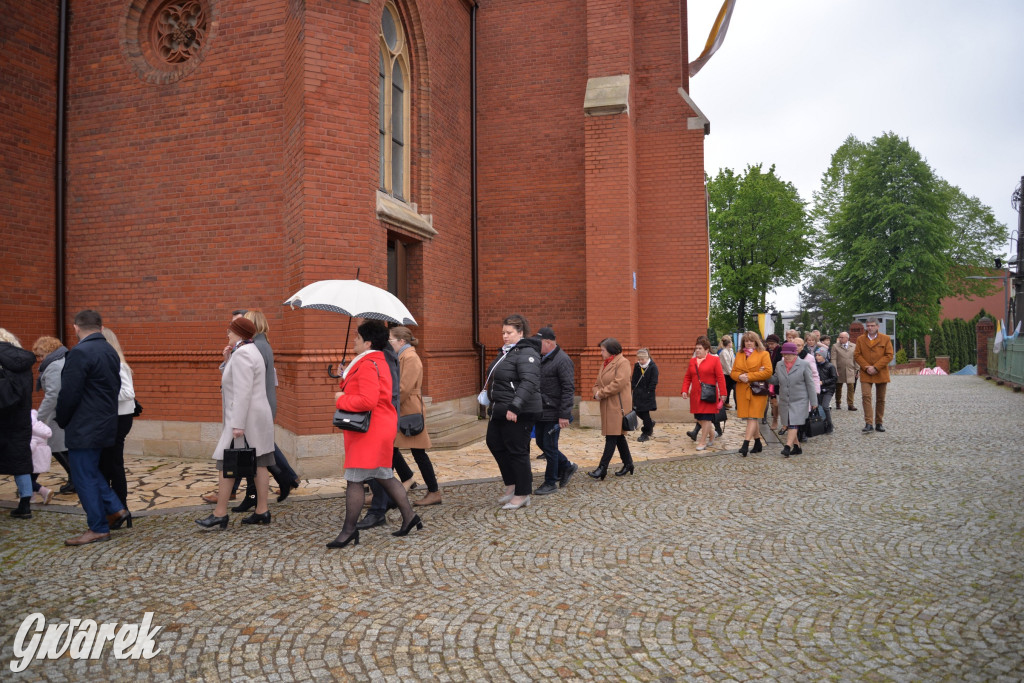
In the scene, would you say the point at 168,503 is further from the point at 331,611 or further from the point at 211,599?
the point at 331,611

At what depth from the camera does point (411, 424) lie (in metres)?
6.00

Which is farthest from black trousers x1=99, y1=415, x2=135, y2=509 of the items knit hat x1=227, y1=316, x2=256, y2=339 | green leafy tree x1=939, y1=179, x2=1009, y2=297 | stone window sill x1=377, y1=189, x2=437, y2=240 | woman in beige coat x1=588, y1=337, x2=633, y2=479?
green leafy tree x1=939, y1=179, x2=1009, y2=297

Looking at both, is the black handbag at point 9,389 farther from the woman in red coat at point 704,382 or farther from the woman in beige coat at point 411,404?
the woman in red coat at point 704,382

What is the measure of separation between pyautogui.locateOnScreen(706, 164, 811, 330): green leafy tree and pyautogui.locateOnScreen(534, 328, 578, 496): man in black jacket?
27787 mm

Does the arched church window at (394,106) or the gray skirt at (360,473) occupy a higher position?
the arched church window at (394,106)

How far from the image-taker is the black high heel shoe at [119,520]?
5.27m

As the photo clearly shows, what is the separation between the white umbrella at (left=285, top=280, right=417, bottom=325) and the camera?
5637 millimetres

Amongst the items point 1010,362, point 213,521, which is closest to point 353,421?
point 213,521

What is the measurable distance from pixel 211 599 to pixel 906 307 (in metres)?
36.7

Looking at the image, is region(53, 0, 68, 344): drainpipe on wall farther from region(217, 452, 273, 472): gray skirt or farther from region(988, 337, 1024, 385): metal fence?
region(988, 337, 1024, 385): metal fence

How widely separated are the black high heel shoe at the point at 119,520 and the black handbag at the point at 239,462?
2.94 feet

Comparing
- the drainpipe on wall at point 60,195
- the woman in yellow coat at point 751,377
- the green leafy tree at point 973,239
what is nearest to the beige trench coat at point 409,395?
the woman in yellow coat at point 751,377

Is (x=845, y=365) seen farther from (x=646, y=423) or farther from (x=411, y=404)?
(x=411, y=404)

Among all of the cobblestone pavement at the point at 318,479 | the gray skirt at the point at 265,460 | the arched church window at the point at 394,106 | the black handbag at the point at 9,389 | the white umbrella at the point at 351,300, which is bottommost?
the cobblestone pavement at the point at 318,479
